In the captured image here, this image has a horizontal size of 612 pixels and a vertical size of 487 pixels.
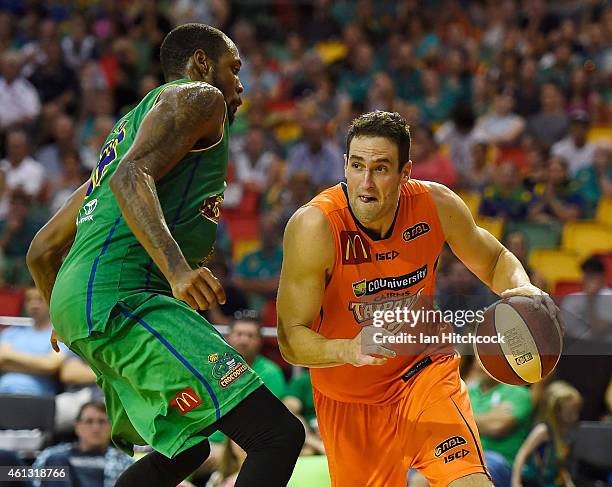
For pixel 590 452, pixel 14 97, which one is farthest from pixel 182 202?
pixel 14 97

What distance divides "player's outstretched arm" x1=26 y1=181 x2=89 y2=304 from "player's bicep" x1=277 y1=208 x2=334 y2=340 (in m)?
0.89

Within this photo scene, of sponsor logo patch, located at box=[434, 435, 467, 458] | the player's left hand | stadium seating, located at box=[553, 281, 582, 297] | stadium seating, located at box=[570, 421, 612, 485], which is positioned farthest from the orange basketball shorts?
stadium seating, located at box=[553, 281, 582, 297]

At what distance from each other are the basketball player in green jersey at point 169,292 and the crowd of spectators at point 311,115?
10.0 ft

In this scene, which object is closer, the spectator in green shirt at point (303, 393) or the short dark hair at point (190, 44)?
the short dark hair at point (190, 44)

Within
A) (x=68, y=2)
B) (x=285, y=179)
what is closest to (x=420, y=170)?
(x=285, y=179)

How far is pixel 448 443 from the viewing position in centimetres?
422

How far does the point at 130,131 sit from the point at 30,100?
30.8 feet

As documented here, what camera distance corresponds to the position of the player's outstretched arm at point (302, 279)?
13.8 ft

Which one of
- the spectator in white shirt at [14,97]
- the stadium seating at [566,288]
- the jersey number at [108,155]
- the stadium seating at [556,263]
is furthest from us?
the spectator in white shirt at [14,97]

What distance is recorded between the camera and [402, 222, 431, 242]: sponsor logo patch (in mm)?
4477

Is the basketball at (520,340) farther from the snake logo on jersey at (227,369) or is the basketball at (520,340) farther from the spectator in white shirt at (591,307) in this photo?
the spectator in white shirt at (591,307)

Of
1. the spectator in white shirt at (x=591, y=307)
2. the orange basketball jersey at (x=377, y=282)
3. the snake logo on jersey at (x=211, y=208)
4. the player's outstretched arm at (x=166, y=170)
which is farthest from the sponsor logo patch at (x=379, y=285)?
the spectator in white shirt at (x=591, y=307)

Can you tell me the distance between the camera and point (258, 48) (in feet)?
47.7

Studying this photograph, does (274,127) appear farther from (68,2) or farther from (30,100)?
(68,2)
